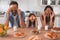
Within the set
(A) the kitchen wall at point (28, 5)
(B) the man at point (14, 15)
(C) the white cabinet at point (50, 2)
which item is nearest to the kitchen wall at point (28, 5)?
(A) the kitchen wall at point (28, 5)

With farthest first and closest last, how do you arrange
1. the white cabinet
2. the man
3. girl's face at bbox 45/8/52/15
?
the white cabinet, girl's face at bbox 45/8/52/15, the man

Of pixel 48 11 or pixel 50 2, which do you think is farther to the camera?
pixel 50 2

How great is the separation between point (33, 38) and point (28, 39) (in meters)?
0.08

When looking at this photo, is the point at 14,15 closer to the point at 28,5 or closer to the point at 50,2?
the point at 28,5

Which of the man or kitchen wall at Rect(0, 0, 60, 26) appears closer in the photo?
the man

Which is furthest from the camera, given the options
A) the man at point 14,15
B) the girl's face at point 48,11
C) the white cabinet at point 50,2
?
the white cabinet at point 50,2

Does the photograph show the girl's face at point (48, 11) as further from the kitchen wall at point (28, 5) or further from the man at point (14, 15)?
the kitchen wall at point (28, 5)

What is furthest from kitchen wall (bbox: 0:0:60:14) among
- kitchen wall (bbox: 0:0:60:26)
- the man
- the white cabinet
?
the man

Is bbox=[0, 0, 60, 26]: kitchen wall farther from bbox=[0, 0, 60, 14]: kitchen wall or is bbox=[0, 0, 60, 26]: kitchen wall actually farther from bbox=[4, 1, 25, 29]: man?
bbox=[4, 1, 25, 29]: man

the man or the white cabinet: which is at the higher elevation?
the white cabinet

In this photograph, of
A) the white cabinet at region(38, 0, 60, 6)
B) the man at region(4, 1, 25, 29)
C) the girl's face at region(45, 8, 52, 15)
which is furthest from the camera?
the white cabinet at region(38, 0, 60, 6)

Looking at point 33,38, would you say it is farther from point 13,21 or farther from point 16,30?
point 13,21

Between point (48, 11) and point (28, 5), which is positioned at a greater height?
point (28, 5)

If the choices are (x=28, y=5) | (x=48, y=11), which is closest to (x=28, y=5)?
(x=28, y=5)
